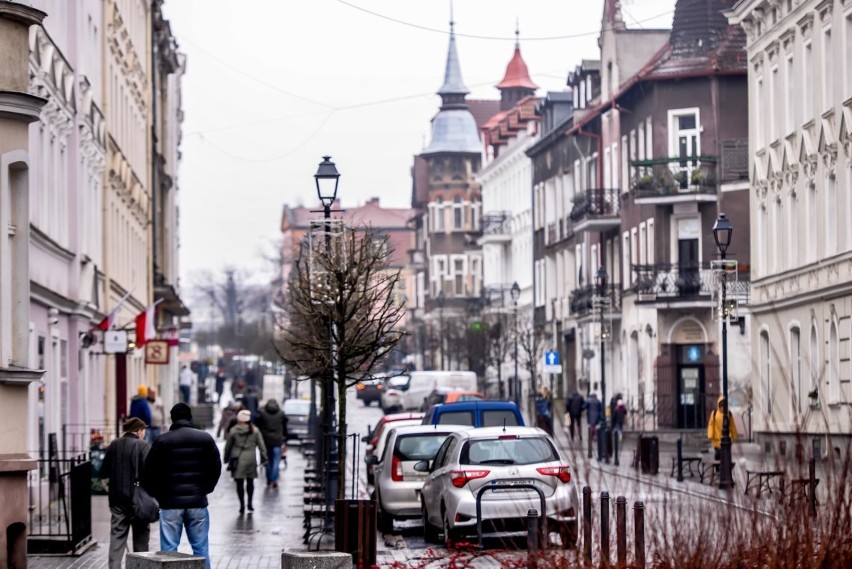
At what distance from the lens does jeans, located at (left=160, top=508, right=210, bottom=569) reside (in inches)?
691

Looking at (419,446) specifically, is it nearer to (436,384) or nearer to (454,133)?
(436,384)

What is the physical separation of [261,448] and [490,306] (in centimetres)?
6182

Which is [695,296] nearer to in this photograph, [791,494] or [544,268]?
[544,268]

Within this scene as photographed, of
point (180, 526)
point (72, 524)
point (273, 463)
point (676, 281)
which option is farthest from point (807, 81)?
point (180, 526)

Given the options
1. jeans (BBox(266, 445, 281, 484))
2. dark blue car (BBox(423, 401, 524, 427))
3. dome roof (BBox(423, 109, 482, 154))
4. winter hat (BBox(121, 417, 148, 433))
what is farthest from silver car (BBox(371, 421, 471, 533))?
dome roof (BBox(423, 109, 482, 154))

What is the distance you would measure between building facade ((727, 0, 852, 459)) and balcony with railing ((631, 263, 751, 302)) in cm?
1148

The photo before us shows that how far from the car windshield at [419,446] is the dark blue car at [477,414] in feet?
14.0

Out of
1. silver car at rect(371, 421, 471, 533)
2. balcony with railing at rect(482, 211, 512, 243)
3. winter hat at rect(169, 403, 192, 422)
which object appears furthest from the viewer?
balcony with railing at rect(482, 211, 512, 243)

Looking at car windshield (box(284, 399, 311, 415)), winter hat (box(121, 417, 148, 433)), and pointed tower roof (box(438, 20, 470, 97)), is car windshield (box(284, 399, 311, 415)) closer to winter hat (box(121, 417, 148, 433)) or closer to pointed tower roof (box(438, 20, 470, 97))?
winter hat (box(121, 417, 148, 433))

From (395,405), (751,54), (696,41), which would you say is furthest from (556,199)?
(751,54)

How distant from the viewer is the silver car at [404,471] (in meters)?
26.5

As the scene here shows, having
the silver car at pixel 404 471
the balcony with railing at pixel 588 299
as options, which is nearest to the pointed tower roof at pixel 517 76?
the balcony with railing at pixel 588 299

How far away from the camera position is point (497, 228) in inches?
Result: 3693

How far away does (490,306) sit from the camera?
303 ft
